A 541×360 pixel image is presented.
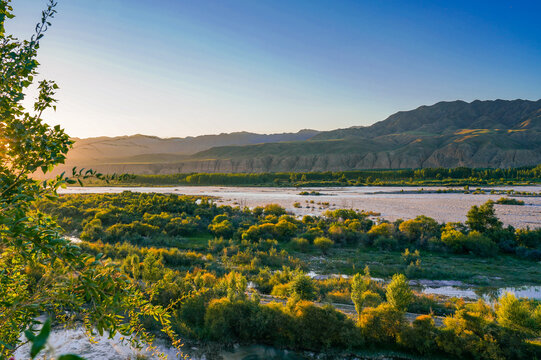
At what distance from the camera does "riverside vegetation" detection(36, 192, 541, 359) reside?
975cm

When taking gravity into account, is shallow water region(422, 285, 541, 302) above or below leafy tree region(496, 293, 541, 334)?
below

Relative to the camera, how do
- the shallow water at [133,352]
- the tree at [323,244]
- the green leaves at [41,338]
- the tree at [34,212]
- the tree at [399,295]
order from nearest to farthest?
1. the green leaves at [41,338]
2. the tree at [34,212]
3. the shallow water at [133,352]
4. the tree at [399,295]
5. the tree at [323,244]

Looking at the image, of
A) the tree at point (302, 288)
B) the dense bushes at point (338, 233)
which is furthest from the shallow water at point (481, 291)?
the tree at point (302, 288)

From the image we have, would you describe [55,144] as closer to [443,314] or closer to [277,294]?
[277,294]

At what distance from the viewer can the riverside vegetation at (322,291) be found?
9750 mm

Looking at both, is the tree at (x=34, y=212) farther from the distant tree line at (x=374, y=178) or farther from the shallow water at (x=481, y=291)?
the distant tree line at (x=374, y=178)

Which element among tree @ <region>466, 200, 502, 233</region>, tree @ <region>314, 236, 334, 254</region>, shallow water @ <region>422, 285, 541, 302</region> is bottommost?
shallow water @ <region>422, 285, 541, 302</region>

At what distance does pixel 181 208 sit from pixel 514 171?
108m

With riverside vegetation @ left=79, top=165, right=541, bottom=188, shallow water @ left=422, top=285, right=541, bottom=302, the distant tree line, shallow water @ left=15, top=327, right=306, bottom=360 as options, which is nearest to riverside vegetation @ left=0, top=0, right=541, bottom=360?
shallow water @ left=15, top=327, right=306, bottom=360

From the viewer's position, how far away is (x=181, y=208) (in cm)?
3969

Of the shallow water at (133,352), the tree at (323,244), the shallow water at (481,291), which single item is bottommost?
the shallow water at (133,352)

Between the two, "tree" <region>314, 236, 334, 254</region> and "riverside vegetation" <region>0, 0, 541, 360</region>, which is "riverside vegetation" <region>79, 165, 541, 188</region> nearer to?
"riverside vegetation" <region>0, 0, 541, 360</region>

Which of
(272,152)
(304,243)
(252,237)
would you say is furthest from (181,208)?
(272,152)

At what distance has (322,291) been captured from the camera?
14.3 m
